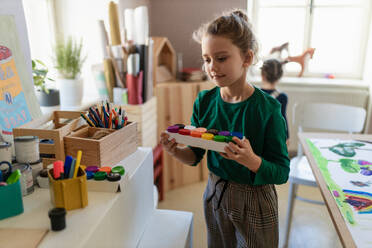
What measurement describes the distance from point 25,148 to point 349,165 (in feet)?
3.89

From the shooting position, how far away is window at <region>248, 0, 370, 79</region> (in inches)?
115

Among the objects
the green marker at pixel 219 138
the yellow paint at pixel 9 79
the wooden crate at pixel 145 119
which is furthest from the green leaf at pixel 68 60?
the green marker at pixel 219 138

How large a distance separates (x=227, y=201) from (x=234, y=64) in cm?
42

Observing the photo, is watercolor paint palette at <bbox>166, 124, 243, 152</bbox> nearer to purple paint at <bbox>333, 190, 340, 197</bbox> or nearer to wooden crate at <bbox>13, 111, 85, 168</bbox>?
wooden crate at <bbox>13, 111, 85, 168</bbox>

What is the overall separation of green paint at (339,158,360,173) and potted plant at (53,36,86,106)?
1.28 meters

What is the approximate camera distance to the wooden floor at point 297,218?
193cm

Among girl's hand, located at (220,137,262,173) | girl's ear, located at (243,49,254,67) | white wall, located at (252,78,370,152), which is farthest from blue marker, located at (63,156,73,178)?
white wall, located at (252,78,370,152)

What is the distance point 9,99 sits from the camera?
1045 millimetres

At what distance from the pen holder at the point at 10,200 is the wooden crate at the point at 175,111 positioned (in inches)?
60.8

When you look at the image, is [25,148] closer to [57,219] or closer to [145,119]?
[57,219]

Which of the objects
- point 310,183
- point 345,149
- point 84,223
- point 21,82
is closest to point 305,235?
point 310,183

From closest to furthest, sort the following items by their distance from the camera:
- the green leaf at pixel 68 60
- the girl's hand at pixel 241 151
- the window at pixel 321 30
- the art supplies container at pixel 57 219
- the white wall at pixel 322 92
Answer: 1. the art supplies container at pixel 57 219
2. the girl's hand at pixel 241 151
3. the green leaf at pixel 68 60
4. the white wall at pixel 322 92
5. the window at pixel 321 30

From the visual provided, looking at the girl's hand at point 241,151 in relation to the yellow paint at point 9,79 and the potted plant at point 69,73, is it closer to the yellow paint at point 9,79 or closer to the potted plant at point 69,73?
the yellow paint at point 9,79

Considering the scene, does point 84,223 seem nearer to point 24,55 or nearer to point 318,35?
point 24,55
